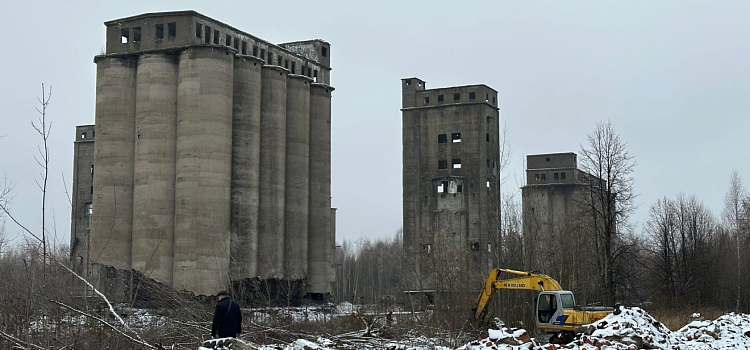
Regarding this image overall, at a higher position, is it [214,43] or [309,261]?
[214,43]

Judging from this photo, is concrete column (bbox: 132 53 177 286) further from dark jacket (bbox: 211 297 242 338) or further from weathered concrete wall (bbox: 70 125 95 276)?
dark jacket (bbox: 211 297 242 338)

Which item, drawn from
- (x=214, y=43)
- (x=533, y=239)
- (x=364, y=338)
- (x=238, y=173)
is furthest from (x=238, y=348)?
(x=214, y=43)

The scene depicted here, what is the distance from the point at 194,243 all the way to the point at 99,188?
807cm

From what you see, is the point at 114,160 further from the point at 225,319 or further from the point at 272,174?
the point at 225,319

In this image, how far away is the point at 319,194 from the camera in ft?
199

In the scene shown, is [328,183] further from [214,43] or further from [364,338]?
[364,338]

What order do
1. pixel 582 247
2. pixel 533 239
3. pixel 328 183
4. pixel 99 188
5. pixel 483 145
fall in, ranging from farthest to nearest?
pixel 483 145 → pixel 328 183 → pixel 99 188 → pixel 582 247 → pixel 533 239

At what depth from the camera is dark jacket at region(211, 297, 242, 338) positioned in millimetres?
18062

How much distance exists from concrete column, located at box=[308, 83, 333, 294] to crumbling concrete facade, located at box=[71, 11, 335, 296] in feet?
8.83

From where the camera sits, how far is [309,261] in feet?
197

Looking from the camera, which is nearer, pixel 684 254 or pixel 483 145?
pixel 684 254

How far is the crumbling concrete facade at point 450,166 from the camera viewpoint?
70312mm

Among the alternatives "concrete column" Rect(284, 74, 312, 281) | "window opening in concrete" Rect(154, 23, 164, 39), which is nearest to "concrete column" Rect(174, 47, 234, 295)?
"window opening in concrete" Rect(154, 23, 164, 39)

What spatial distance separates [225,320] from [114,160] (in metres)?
36.2
